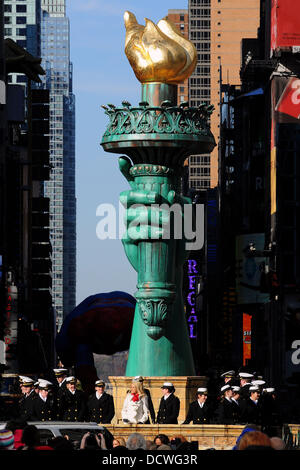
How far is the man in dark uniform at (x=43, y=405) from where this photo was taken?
32.7 m

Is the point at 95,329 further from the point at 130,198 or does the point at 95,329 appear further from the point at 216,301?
the point at 216,301

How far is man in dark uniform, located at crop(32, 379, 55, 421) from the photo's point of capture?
32.7m

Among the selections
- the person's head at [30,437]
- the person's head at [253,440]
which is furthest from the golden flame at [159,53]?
the person's head at [253,440]

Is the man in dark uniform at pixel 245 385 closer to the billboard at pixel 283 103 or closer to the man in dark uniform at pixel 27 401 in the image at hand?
the man in dark uniform at pixel 27 401

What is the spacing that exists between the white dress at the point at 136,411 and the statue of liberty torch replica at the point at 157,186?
6.44m

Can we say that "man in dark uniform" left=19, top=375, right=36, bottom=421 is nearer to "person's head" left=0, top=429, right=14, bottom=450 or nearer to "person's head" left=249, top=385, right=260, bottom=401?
"person's head" left=249, top=385, right=260, bottom=401

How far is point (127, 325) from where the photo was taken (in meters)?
61.2

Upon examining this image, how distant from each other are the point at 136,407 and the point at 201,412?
1.48m

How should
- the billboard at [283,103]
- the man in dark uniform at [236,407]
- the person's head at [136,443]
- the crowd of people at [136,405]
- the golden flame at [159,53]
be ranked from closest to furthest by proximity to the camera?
1. the person's head at [136,443]
2. the crowd of people at [136,405]
3. the man in dark uniform at [236,407]
4. the golden flame at [159,53]
5. the billboard at [283,103]

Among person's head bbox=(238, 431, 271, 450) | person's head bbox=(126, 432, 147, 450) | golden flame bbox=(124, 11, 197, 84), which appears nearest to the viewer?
person's head bbox=(238, 431, 271, 450)

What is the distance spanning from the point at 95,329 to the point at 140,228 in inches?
790

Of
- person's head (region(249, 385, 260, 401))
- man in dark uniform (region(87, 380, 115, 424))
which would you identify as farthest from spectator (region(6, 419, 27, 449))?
person's head (region(249, 385, 260, 401))

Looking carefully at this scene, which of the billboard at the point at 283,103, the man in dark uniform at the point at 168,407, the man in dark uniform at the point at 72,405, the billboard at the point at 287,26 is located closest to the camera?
the man in dark uniform at the point at 72,405

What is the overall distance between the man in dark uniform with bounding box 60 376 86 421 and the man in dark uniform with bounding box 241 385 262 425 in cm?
382
